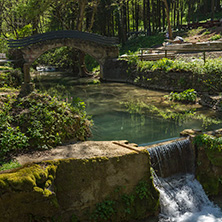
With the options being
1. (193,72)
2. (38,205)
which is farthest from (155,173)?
(193,72)

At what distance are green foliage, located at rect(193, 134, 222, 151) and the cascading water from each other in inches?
12.2

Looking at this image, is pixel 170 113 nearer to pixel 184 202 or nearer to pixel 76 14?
pixel 184 202

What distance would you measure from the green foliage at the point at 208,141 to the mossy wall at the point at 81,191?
8.17 ft

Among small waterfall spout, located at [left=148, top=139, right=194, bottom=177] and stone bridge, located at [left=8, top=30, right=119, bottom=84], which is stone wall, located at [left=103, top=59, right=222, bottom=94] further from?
small waterfall spout, located at [left=148, top=139, right=194, bottom=177]

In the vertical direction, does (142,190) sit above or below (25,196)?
below

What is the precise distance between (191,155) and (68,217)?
4.49 metres

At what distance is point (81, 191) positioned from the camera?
22.0 ft

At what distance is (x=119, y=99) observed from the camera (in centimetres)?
1816

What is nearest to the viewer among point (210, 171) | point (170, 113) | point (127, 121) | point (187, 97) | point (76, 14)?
point (210, 171)

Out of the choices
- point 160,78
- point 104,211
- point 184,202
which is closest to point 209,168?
point 184,202

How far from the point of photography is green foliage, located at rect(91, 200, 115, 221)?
21.9 ft

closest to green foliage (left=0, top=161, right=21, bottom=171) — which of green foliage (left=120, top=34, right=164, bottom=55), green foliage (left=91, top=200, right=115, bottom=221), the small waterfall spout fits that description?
green foliage (left=91, top=200, right=115, bottom=221)

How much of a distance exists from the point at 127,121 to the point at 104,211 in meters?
6.93

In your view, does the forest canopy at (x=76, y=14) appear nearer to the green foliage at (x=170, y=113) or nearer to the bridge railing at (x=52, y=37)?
the bridge railing at (x=52, y=37)
